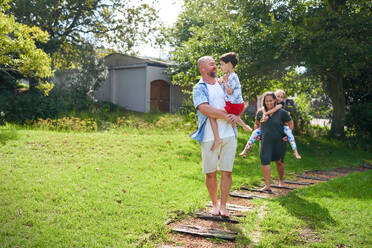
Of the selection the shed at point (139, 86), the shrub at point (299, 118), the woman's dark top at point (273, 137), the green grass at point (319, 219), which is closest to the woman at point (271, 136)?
the woman's dark top at point (273, 137)

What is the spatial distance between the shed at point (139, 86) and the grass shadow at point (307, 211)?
1616 cm

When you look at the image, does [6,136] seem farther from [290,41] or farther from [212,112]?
[290,41]

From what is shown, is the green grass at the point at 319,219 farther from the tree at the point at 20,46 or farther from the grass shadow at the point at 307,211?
the tree at the point at 20,46

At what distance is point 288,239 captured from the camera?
3939mm

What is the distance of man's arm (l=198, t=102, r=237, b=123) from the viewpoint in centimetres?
417

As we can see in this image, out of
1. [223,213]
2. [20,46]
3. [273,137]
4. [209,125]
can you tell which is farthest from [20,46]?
[223,213]

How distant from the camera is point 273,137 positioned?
20.0 feet

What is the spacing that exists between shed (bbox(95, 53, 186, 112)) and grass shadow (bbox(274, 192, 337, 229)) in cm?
1616

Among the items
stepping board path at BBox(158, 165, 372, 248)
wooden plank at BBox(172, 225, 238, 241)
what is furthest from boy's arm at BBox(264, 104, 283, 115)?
wooden plank at BBox(172, 225, 238, 241)

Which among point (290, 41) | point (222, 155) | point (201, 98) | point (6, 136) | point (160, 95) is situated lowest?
point (6, 136)

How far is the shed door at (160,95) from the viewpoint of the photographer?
2245 cm

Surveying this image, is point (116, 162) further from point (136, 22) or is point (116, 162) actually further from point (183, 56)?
point (136, 22)

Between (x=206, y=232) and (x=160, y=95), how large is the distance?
19.3m

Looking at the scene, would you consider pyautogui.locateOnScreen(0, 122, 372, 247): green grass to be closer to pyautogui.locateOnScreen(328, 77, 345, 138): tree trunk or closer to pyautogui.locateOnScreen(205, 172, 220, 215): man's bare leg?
pyautogui.locateOnScreen(205, 172, 220, 215): man's bare leg
